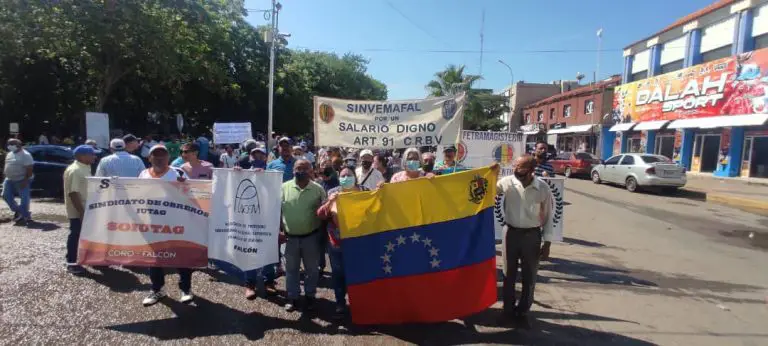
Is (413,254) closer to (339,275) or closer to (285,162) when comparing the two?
(339,275)

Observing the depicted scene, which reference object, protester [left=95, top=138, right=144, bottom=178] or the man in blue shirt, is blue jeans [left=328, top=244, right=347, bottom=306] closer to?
the man in blue shirt

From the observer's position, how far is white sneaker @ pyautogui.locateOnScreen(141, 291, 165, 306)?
4.79 meters

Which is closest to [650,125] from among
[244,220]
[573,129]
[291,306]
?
[573,129]

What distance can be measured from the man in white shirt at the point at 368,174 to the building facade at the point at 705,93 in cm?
2037

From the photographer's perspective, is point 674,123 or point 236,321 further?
point 674,123

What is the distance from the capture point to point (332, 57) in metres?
51.5

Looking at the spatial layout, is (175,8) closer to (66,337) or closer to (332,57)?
(66,337)

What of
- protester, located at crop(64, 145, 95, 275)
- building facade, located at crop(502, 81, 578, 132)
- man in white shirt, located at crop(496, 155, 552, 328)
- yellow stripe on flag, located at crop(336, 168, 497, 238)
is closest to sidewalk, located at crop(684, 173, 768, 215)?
man in white shirt, located at crop(496, 155, 552, 328)

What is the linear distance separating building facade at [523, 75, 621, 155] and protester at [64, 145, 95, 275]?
1337 inches

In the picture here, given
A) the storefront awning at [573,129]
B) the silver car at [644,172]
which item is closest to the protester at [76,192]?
the silver car at [644,172]

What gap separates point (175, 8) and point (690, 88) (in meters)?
26.6

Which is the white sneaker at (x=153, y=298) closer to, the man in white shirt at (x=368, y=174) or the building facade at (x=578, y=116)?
the man in white shirt at (x=368, y=174)

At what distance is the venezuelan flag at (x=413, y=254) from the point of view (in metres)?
4.32

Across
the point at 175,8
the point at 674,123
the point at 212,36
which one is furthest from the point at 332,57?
the point at 674,123
